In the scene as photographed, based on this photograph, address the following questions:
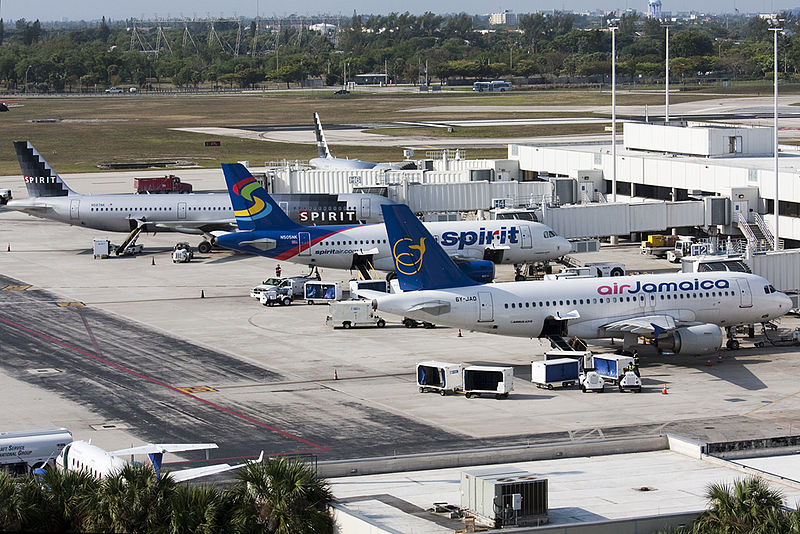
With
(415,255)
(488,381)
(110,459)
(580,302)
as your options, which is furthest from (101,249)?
(110,459)

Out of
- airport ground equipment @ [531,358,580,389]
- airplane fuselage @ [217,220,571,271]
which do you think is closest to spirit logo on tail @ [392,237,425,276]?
airport ground equipment @ [531,358,580,389]

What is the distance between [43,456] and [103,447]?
4370mm

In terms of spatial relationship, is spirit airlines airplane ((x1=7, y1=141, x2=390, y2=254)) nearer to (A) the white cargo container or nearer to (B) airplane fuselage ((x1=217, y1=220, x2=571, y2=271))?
(A) the white cargo container

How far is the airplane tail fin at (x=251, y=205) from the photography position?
80625 mm

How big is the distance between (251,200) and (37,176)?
24390 millimetres

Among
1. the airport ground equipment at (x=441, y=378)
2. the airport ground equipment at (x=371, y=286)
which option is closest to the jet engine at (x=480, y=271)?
the airport ground equipment at (x=371, y=286)

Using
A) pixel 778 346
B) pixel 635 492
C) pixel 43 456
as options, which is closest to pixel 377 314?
pixel 778 346

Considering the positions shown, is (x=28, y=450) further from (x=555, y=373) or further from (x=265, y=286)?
(x=265, y=286)

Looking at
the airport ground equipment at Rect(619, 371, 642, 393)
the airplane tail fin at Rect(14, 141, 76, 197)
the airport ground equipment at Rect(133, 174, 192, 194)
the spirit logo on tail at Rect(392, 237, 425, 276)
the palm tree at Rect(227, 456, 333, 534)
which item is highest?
the airplane tail fin at Rect(14, 141, 76, 197)

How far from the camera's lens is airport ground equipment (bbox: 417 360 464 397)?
54.5 metres

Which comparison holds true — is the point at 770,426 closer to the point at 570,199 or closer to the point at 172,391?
the point at 172,391

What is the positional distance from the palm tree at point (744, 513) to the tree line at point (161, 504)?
940cm

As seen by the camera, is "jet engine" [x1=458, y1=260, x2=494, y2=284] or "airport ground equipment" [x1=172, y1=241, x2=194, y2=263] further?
"airport ground equipment" [x1=172, y1=241, x2=194, y2=263]

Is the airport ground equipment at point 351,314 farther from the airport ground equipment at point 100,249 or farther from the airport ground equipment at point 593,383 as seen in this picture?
the airport ground equipment at point 100,249
